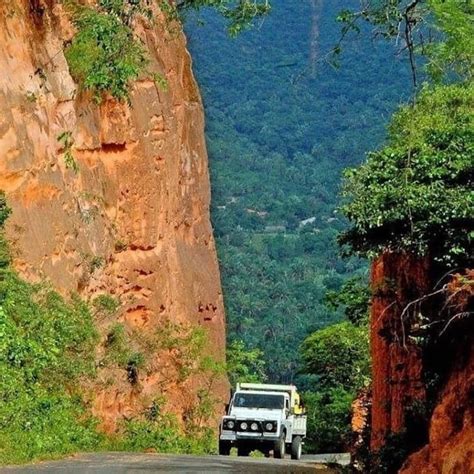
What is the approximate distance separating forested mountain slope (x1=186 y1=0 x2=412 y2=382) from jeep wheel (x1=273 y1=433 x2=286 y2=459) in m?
55.0

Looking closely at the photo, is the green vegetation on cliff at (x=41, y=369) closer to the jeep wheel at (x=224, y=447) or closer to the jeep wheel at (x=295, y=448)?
the jeep wheel at (x=224, y=447)

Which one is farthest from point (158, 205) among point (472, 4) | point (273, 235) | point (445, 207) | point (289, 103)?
point (289, 103)

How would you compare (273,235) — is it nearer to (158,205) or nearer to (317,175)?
(317,175)

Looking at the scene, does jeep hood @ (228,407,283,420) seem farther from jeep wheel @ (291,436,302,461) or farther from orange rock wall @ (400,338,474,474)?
orange rock wall @ (400,338,474,474)

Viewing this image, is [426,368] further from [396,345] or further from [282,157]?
[282,157]

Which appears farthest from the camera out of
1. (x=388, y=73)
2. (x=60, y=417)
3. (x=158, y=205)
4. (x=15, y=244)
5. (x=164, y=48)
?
(x=388, y=73)

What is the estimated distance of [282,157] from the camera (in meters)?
118

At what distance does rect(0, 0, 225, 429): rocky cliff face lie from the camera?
1240 inches

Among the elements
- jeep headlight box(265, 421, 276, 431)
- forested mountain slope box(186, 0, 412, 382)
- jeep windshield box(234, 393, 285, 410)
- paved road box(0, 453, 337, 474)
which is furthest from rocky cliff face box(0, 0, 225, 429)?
forested mountain slope box(186, 0, 412, 382)

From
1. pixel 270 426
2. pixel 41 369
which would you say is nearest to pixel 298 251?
pixel 270 426

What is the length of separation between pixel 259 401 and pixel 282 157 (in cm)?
8783

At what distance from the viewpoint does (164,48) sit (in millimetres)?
46781

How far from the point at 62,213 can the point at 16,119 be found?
148 inches

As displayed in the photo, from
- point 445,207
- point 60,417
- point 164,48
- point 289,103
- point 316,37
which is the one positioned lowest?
point 60,417
